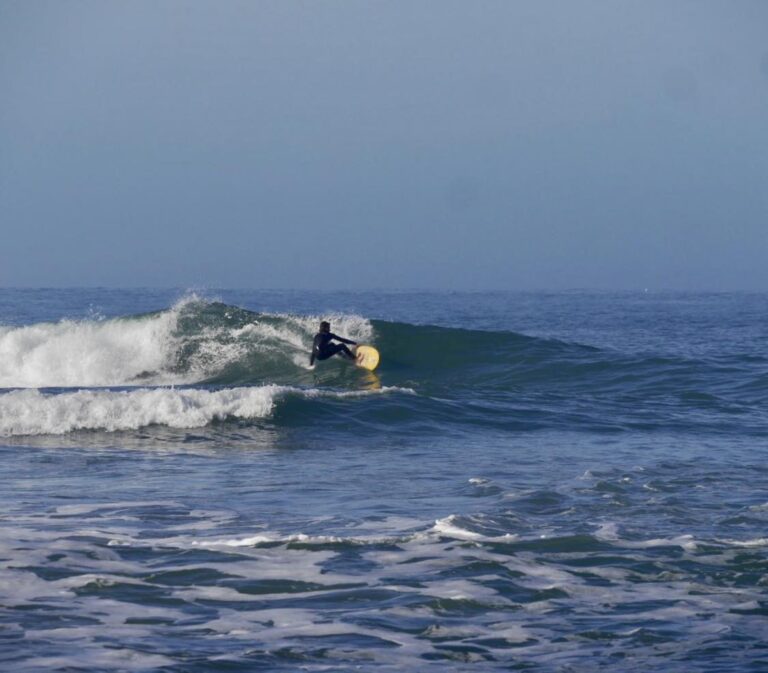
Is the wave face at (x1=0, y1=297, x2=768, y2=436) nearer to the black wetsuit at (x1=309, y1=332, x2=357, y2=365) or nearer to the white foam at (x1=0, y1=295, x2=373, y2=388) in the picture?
the white foam at (x1=0, y1=295, x2=373, y2=388)

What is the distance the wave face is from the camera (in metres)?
16.6

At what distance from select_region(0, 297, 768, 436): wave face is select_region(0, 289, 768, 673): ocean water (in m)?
0.10

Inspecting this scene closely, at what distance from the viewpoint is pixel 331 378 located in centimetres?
2316

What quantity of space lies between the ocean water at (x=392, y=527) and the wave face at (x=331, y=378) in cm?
10

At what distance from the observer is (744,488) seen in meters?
11.1

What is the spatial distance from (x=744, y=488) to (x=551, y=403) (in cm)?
796

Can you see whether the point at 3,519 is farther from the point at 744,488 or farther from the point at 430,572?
the point at 744,488

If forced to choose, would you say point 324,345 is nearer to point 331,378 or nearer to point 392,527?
point 331,378

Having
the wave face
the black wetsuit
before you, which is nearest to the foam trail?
the wave face

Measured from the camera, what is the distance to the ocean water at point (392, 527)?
6.44 m

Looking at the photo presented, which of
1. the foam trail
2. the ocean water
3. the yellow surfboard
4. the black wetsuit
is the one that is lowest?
the ocean water

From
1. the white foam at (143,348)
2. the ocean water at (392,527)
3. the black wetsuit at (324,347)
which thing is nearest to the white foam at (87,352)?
the white foam at (143,348)

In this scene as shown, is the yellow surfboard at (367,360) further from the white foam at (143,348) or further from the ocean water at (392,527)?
the white foam at (143,348)

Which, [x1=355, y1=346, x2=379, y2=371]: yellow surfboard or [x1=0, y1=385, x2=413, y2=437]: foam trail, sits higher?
[x1=355, y1=346, x2=379, y2=371]: yellow surfboard
